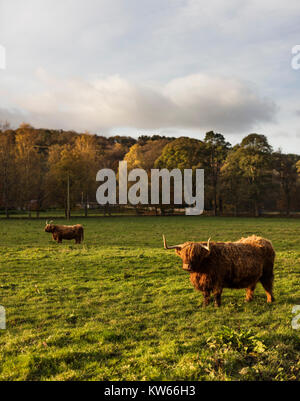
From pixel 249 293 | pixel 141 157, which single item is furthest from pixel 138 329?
pixel 141 157

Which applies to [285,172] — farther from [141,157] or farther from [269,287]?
[269,287]

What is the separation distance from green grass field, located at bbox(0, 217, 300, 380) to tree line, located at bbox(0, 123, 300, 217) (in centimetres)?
3664

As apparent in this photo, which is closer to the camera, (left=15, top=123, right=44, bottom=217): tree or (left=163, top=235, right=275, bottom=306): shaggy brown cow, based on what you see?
(left=163, top=235, right=275, bottom=306): shaggy brown cow

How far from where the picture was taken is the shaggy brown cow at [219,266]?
7230mm

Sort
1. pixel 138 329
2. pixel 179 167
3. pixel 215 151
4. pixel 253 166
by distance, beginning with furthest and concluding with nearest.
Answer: pixel 215 151
pixel 179 167
pixel 253 166
pixel 138 329

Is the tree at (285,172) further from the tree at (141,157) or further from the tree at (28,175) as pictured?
the tree at (28,175)

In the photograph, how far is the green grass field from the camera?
4.54 meters

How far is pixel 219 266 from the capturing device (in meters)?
7.32

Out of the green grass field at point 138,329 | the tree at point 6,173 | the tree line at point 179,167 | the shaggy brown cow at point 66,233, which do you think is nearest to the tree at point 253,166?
the tree line at point 179,167

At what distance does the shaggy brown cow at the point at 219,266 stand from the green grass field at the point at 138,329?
20.9 inches

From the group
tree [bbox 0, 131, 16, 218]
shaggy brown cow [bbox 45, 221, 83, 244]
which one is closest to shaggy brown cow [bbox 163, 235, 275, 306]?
shaggy brown cow [bbox 45, 221, 83, 244]

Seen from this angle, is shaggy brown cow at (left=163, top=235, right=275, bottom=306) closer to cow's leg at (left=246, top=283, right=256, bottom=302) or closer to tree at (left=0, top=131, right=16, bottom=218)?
cow's leg at (left=246, top=283, right=256, bottom=302)

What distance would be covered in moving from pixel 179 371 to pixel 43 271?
28.3 feet

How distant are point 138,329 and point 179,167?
54015 millimetres
